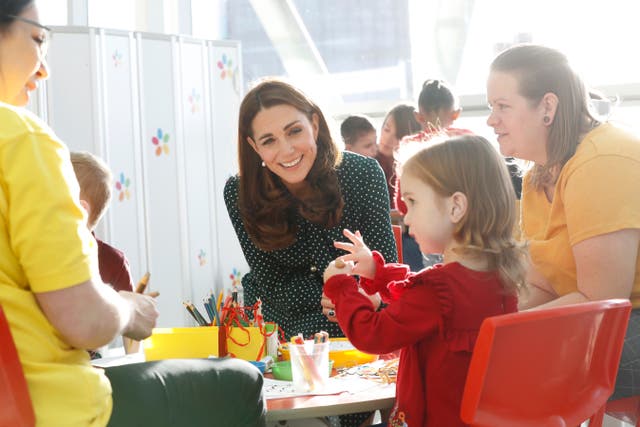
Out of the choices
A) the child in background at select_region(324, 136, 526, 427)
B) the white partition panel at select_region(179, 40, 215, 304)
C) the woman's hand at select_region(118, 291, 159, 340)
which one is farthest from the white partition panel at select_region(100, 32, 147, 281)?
the woman's hand at select_region(118, 291, 159, 340)

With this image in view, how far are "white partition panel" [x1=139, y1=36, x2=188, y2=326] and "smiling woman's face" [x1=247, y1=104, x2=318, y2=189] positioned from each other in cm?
207

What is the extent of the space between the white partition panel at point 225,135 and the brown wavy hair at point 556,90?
286cm

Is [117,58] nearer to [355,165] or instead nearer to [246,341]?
[355,165]

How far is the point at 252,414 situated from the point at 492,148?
2.61 ft

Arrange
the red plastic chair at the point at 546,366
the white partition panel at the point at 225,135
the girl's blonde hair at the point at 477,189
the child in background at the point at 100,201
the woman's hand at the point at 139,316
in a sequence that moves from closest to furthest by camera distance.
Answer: the red plastic chair at the point at 546,366, the woman's hand at the point at 139,316, the girl's blonde hair at the point at 477,189, the child in background at the point at 100,201, the white partition panel at the point at 225,135

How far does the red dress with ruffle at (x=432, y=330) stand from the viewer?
1.73 meters

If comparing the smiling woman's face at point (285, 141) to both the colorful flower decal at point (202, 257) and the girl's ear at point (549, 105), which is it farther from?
the colorful flower decal at point (202, 257)

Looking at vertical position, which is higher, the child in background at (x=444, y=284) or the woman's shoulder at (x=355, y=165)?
the woman's shoulder at (x=355, y=165)

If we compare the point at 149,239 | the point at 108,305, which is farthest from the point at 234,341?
the point at 149,239

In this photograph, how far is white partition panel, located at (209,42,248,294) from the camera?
487cm

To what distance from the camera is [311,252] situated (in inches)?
103

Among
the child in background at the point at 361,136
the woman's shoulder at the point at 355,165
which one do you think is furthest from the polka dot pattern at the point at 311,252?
the child in background at the point at 361,136

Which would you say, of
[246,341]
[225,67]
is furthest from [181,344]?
[225,67]

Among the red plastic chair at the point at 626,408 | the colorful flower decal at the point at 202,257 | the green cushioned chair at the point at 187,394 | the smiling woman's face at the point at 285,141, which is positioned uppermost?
the smiling woman's face at the point at 285,141
